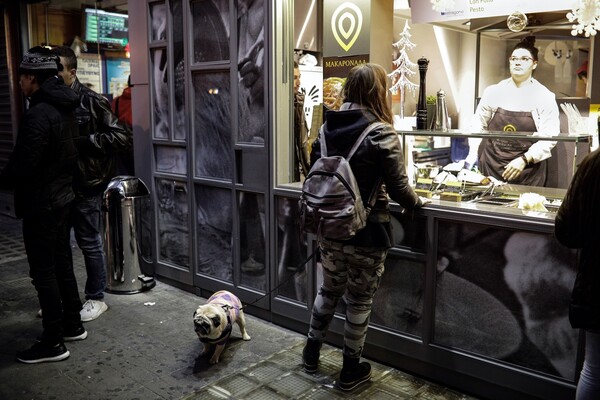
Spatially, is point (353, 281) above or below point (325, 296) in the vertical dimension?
above

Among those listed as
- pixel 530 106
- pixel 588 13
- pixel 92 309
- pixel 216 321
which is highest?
pixel 588 13

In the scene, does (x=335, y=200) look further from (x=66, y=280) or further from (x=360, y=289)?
(x=66, y=280)

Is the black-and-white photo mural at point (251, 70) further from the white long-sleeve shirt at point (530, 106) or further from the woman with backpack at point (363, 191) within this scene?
the white long-sleeve shirt at point (530, 106)

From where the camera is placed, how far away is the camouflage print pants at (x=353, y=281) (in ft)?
11.7

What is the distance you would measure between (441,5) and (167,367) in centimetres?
333

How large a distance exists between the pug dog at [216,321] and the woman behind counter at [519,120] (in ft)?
8.12

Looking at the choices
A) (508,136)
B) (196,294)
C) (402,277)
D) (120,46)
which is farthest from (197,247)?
(120,46)

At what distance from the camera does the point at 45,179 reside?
13.0ft

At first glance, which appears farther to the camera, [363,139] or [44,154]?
[44,154]

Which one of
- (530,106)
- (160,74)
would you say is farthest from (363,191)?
(160,74)

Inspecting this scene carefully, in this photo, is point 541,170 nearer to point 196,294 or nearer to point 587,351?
point 587,351

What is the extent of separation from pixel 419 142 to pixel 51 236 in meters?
3.09

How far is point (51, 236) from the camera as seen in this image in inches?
159

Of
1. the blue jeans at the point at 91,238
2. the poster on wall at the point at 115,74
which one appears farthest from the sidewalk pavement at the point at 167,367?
the poster on wall at the point at 115,74
